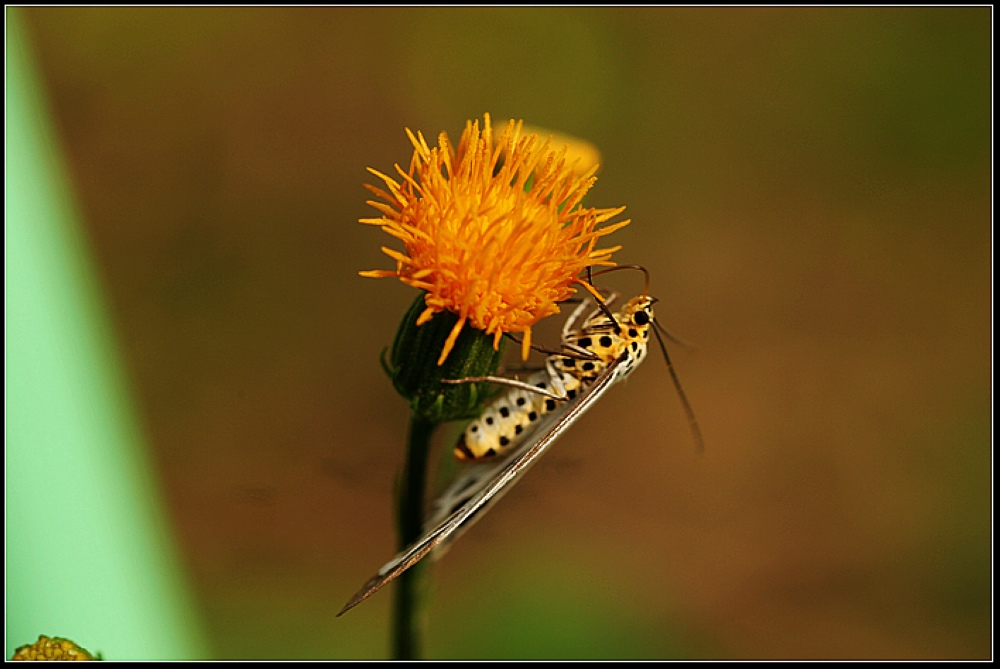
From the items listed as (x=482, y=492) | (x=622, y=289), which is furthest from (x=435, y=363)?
(x=622, y=289)

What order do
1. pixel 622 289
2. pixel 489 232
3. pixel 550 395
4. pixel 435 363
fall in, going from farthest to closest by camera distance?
pixel 622 289 → pixel 550 395 → pixel 435 363 → pixel 489 232

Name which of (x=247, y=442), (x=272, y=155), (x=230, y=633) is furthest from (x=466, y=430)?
(x=272, y=155)

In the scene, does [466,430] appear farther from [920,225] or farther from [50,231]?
[920,225]

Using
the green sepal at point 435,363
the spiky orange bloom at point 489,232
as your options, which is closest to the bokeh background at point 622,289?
the green sepal at point 435,363

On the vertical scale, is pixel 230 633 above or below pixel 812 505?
above

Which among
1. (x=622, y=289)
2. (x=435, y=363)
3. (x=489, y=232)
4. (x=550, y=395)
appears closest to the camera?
(x=489, y=232)

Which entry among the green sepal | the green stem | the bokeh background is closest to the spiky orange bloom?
the green sepal

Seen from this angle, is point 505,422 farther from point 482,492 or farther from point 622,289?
point 622,289
